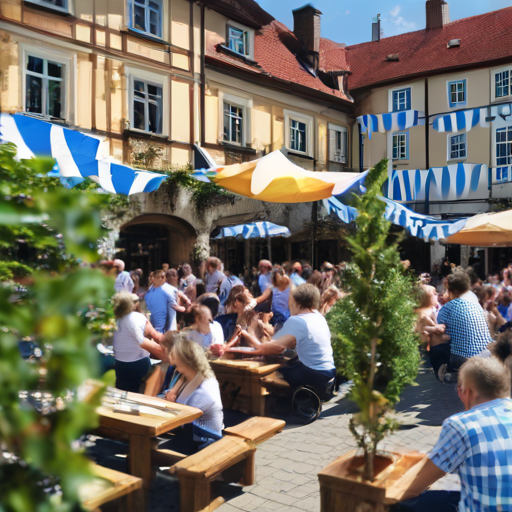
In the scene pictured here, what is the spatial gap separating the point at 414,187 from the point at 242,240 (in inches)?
240

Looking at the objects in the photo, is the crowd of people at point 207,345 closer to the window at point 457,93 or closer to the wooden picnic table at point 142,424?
the wooden picnic table at point 142,424

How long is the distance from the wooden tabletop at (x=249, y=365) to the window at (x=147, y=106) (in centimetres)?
990

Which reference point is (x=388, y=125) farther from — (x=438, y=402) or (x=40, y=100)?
(x=438, y=402)

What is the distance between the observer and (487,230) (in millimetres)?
8789

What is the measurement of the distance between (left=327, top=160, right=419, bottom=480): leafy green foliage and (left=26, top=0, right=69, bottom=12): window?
1217 centimetres

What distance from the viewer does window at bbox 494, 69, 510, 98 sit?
2209 centimetres

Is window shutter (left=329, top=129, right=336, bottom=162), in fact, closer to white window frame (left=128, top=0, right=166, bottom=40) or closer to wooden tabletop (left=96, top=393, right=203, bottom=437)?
white window frame (left=128, top=0, right=166, bottom=40)

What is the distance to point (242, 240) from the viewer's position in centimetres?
1852

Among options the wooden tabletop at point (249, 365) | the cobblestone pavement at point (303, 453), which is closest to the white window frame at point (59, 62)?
the wooden tabletop at point (249, 365)

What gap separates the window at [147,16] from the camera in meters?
14.3

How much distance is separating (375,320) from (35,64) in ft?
40.3

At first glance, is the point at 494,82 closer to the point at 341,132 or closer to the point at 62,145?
the point at 341,132

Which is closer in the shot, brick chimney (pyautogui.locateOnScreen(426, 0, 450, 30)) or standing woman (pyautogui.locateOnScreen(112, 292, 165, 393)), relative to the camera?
standing woman (pyautogui.locateOnScreen(112, 292, 165, 393))

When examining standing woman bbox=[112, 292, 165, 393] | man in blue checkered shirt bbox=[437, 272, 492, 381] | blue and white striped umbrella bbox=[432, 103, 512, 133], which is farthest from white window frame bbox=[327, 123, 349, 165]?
standing woman bbox=[112, 292, 165, 393]
